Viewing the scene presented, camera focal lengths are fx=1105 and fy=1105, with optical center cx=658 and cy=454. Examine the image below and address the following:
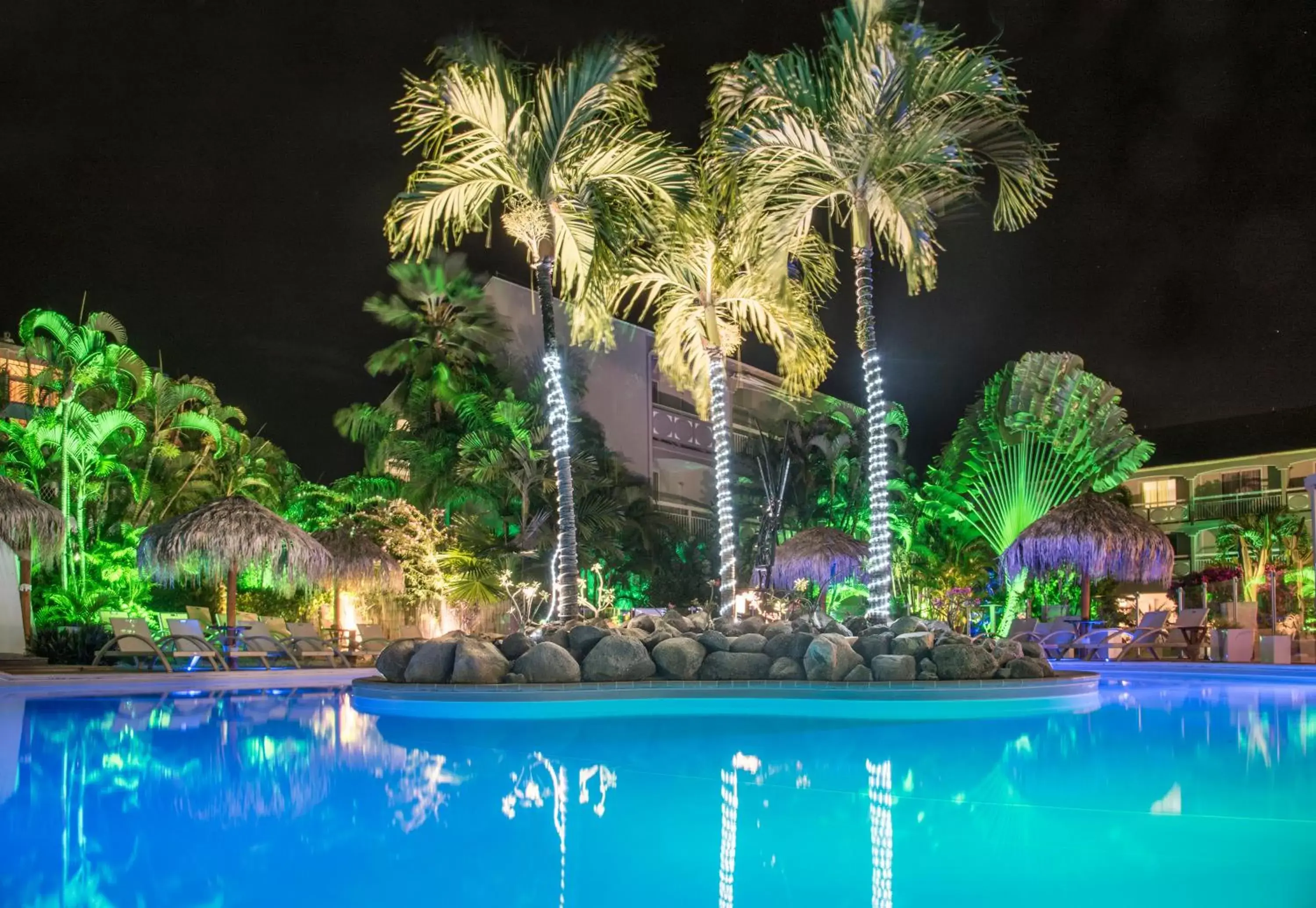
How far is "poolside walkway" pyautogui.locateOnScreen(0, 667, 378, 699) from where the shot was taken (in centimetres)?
1323

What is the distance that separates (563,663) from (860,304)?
636cm

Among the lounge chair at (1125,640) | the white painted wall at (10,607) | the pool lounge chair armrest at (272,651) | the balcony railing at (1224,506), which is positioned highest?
the balcony railing at (1224,506)

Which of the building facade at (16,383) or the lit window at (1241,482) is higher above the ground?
the building facade at (16,383)

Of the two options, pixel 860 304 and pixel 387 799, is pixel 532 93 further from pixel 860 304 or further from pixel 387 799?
pixel 387 799

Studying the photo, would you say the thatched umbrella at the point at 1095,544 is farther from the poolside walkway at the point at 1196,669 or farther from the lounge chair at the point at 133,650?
the lounge chair at the point at 133,650

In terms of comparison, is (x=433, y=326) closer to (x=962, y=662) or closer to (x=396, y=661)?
(x=396, y=661)

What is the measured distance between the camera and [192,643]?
1584 centimetres

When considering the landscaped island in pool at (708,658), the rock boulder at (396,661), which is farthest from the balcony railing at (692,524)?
the rock boulder at (396,661)

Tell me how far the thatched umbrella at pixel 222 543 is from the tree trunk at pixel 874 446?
914 cm

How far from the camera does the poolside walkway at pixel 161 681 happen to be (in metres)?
13.2

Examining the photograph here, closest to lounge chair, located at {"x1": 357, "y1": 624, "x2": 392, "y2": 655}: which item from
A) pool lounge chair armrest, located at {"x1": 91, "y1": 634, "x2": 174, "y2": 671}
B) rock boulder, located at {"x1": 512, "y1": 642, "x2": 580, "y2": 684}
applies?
pool lounge chair armrest, located at {"x1": 91, "y1": 634, "x2": 174, "y2": 671}

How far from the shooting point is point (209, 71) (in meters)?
22.4

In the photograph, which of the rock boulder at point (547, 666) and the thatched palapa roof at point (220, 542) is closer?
the rock boulder at point (547, 666)

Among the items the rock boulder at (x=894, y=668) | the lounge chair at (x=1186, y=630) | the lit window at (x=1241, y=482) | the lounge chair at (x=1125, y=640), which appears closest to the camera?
the rock boulder at (x=894, y=668)
